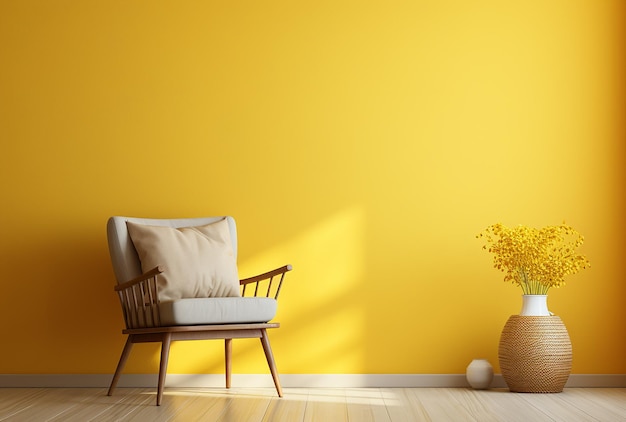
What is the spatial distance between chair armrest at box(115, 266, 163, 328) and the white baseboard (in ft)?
1.99

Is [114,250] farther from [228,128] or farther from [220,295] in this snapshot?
[228,128]

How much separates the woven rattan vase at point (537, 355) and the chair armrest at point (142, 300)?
1827 millimetres

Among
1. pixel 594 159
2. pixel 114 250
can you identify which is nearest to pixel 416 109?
pixel 594 159

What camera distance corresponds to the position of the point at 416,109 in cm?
480

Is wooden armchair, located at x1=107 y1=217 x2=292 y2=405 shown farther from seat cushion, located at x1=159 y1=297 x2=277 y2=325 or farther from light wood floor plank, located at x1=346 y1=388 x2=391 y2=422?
light wood floor plank, located at x1=346 y1=388 x2=391 y2=422

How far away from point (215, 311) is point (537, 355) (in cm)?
166

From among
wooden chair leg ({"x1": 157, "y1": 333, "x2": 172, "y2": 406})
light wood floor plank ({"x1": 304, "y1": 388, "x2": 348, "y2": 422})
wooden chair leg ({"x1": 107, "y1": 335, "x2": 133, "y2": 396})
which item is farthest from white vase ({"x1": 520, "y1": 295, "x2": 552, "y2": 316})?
wooden chair leg ({"x1": 107, "y1": 335, "x2": 133, "y2": 396})

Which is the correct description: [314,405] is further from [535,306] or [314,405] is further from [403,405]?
[535,306]

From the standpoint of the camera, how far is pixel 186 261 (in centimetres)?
428

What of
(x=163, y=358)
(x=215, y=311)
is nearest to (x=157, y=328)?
(x=163, y=358)

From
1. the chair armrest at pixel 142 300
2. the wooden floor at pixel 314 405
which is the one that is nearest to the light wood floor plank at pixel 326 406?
the wooden floor at pixel 314 405

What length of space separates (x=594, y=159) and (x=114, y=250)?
108 inches

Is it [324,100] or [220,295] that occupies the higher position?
[324,100]

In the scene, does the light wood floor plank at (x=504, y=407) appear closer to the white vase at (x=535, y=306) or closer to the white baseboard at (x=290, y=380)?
the white baseboard at (x=290, y=380)
